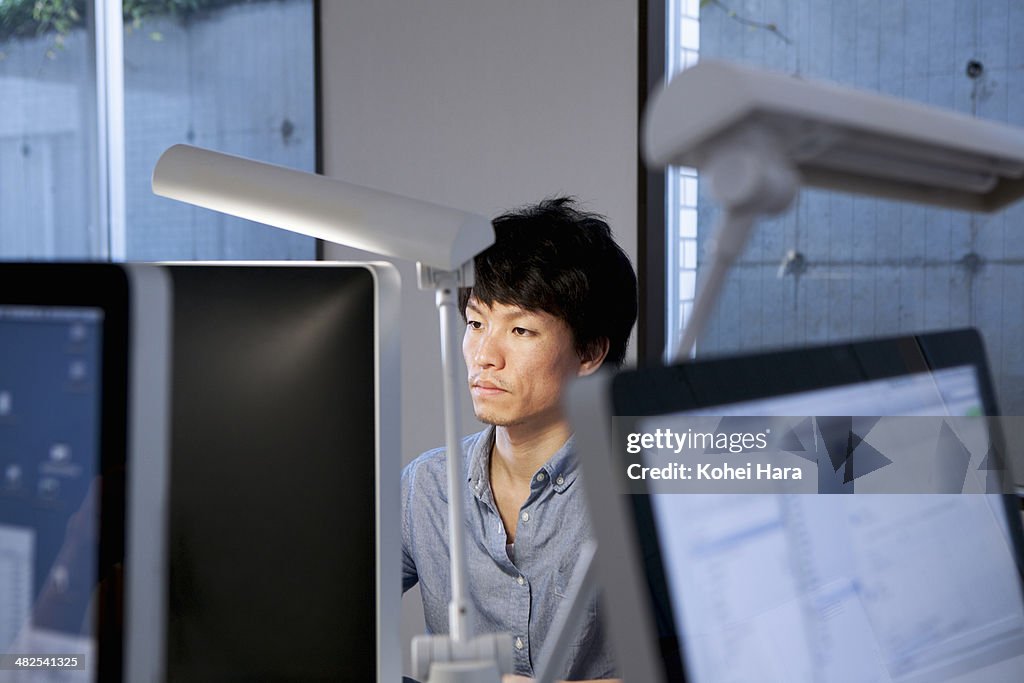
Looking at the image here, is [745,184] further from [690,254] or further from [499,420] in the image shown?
[690,254]

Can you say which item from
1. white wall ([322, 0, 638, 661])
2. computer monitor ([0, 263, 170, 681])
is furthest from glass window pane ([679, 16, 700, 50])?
computer monitor ([0, 263, 170, 681])

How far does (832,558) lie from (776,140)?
24cm

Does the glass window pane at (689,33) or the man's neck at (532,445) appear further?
the glass window pane at (689,33)

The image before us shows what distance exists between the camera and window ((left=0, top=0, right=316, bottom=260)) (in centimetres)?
299

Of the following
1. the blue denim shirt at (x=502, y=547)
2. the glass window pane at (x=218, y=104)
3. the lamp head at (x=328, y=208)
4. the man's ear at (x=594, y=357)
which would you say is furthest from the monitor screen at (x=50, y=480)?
the glass window pane at (x=218, y=104)

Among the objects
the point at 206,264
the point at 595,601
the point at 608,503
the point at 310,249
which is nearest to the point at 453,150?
the point at 310,249

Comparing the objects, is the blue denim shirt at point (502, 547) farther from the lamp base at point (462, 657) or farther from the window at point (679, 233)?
the window at point (679, 233)

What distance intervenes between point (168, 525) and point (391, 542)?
0.56 feet

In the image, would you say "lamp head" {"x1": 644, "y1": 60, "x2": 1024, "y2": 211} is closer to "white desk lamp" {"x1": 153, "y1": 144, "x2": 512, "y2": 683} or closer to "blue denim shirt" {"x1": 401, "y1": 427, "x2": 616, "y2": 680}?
"white desk lamp" {"x1": 153, "y1": 144, "x2": 512, "y2": 683}

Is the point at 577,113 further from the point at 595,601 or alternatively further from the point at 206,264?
the point at 206,264

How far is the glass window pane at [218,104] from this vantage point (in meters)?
2.98

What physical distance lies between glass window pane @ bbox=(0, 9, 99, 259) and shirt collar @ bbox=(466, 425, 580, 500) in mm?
1931

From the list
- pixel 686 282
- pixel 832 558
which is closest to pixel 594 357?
pixel 686 282

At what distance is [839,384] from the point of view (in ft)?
1.97
